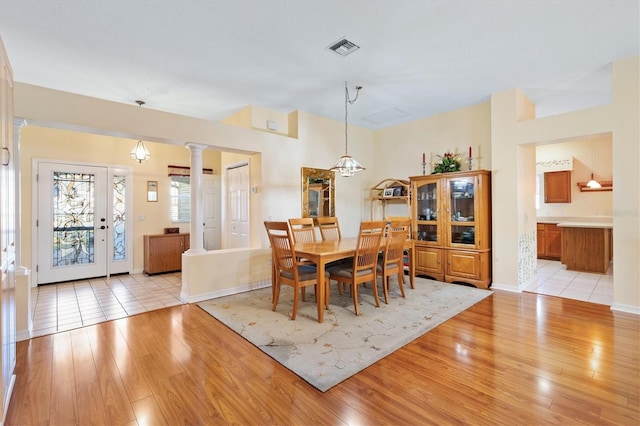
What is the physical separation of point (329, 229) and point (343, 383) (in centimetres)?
280

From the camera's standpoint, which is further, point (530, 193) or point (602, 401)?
point (530, 193)

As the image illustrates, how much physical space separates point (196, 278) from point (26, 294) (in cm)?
158

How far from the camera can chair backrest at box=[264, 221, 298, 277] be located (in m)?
3.20

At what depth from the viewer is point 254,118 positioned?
4.73 metres

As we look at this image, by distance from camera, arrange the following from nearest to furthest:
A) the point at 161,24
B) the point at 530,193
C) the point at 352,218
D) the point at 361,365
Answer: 1. the point at 361,365
2. the point at 161,24
3. the point at 530,193
4. the point at 352,218

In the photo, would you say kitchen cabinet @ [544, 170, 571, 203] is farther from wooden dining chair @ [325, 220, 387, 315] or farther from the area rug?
wooden dining chair @ [325, 220, 387, 315]

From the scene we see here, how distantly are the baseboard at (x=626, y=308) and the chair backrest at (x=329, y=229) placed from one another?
3.37 meters

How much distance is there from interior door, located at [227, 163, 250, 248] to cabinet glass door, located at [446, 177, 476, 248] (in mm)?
3285

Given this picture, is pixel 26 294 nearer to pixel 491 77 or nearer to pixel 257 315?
pixel 257 315

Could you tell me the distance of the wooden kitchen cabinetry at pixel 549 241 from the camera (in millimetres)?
6473

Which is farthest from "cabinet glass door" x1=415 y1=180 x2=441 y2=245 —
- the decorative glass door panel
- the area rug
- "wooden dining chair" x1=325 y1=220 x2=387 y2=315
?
the decorative glass door panel

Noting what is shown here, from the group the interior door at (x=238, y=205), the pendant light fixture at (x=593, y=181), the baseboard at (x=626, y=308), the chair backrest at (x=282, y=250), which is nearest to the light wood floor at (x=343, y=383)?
the baseboard at (x=626, y=308)

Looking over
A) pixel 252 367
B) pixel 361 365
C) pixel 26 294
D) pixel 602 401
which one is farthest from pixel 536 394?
pixel 26 294

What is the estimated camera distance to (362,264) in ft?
11.4
